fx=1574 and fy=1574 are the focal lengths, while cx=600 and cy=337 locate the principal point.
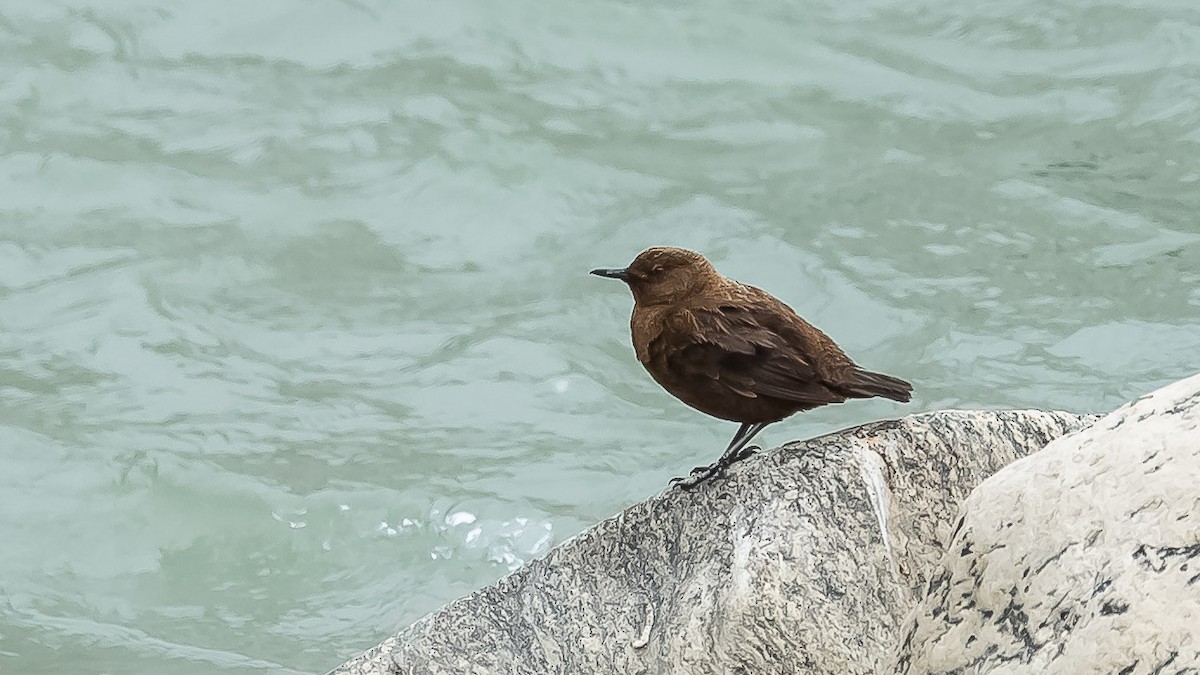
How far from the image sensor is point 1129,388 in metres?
7.36

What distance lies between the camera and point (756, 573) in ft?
10.8

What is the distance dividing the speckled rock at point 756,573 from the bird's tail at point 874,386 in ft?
0.26

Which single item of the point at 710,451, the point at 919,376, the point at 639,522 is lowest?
the point at 710,451

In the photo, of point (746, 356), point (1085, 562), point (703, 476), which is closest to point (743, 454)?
point (703, 476)

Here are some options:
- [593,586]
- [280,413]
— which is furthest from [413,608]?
[593,586]

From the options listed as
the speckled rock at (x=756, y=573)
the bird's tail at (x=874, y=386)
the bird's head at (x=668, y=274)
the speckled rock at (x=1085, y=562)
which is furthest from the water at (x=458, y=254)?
the speckled rock at (x=1085, y=562)

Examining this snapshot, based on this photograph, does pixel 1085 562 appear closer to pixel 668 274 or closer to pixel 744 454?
pixel 744 454

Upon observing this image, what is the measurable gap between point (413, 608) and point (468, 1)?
5.24 meters

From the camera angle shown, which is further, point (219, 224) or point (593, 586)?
point (219, 224)

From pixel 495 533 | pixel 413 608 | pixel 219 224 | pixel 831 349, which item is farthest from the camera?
pixel 219 224

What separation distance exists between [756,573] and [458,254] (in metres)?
5.45

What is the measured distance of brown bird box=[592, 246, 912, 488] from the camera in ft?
11.7

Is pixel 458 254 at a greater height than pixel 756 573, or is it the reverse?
pixel 756 573

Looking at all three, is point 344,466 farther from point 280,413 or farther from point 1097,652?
point 1097,652
